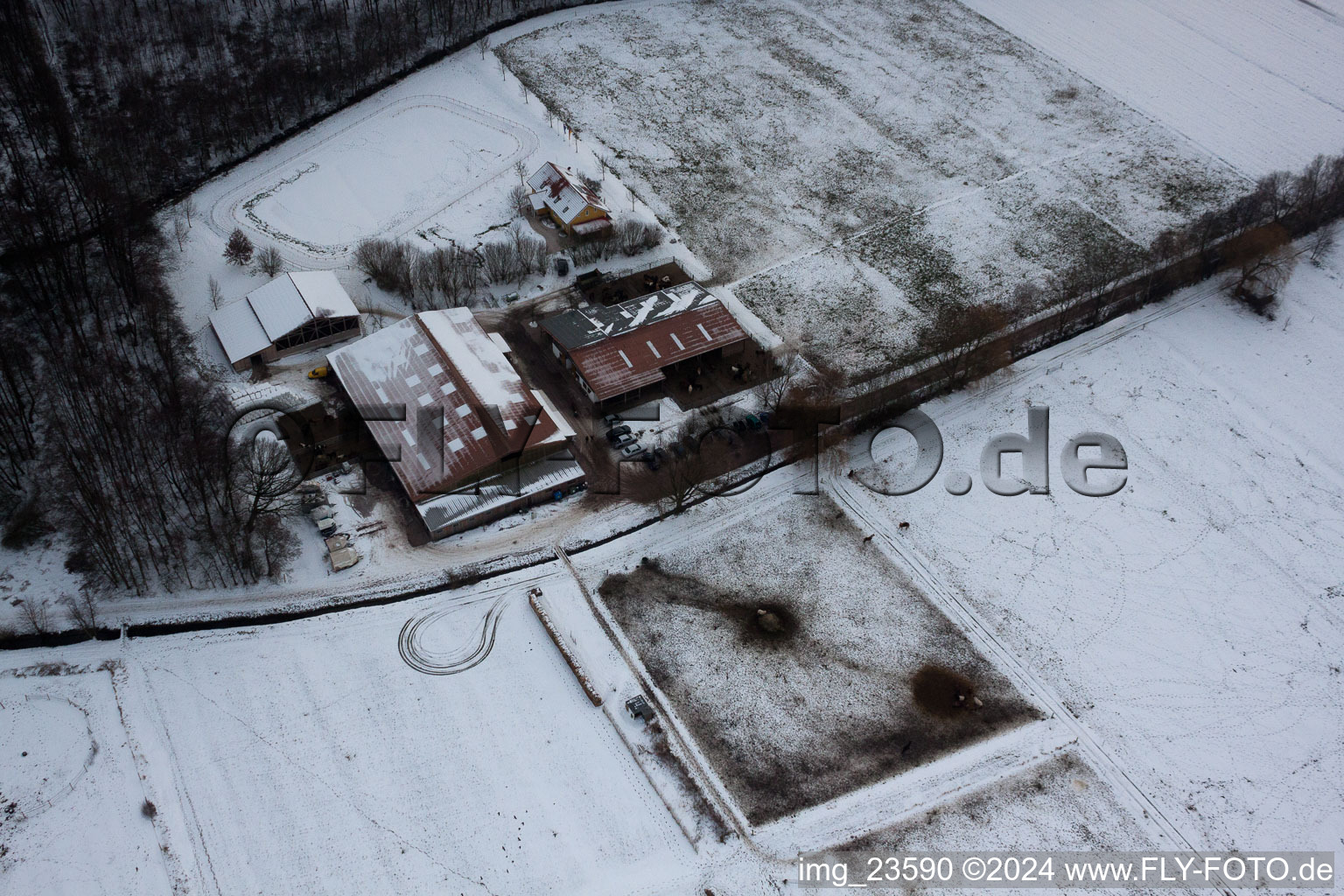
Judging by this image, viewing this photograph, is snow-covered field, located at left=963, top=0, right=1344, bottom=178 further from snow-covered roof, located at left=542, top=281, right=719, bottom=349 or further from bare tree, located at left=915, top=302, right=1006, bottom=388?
snow-covered roof, located at left=542, top=281, right=719, bottom=349

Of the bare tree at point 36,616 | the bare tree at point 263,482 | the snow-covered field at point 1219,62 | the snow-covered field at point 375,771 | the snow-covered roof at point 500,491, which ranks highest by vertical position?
the snow-covered field at point 1219,62

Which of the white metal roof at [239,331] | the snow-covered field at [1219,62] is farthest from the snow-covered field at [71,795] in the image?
the snow-covered field at [1219,62]

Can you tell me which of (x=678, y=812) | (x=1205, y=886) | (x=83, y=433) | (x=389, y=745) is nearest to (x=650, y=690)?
(x=678, y=812)

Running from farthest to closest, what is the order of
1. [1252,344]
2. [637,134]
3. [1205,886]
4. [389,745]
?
[637,134]
[1252,344]
[389,745]
[1205,886]

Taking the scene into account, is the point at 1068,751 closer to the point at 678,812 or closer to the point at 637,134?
the point at 678,812

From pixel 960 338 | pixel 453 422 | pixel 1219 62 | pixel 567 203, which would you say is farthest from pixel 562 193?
pixel 1219 62

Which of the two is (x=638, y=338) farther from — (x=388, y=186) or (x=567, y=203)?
(x=388, y=186)

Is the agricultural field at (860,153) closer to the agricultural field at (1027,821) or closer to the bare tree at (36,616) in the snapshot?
the agricultural field at (1027,821)
